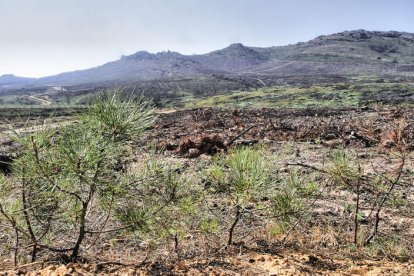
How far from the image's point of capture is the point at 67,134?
326cm

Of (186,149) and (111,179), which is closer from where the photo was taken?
(111,179)

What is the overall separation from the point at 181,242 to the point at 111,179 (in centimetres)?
184

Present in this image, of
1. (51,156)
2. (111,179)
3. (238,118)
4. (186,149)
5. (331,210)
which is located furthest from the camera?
(238,118)

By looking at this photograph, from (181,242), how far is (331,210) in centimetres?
289

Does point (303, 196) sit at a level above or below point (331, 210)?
Result: above

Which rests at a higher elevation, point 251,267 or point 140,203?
point 140,203

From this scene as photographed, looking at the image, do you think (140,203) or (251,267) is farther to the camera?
(140,203)

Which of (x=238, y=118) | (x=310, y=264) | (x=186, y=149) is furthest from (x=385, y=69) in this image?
(x=310, y=264)

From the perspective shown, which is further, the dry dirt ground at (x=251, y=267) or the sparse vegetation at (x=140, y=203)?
the dry dirt ground at (x=251, y=267)

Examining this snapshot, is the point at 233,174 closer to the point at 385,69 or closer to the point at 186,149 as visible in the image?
the point at 186,149

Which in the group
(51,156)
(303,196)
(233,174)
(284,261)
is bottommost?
(284,261)

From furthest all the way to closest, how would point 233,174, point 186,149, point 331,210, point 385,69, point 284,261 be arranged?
1. point 385,69
2. point 186,149
3. point 331,210
4. point 233,174
5. point 284,261

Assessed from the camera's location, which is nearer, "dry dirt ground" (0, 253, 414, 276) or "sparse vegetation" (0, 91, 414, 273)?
"sparse vegetation" (0, 91, 414, 273)

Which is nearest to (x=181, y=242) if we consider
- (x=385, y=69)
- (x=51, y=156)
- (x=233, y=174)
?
(x=233, y=174)
